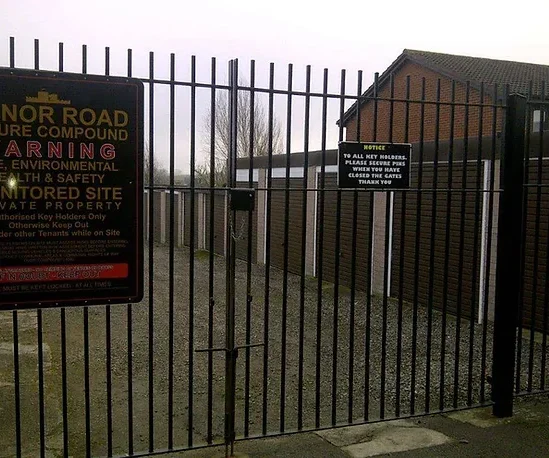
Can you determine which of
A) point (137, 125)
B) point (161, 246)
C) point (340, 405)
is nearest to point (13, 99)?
point (137, 125)

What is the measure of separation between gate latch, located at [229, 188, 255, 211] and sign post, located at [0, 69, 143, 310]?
634 millimetres

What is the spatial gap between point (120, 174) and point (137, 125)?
1.11ft

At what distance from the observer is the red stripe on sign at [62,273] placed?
11.6 ft

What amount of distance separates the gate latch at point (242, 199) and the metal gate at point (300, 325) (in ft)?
0.04

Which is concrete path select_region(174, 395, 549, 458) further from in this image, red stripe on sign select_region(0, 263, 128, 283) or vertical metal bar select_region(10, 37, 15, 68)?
vertical metal bar select_region(10, 37, 15, 68)

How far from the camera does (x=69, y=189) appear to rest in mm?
3604

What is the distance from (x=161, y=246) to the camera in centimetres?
2819

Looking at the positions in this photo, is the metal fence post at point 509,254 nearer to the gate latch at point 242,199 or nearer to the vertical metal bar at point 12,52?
the gate latch at point 242,199

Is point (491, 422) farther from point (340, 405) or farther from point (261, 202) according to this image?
point (261, 202)

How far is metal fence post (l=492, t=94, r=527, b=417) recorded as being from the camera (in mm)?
4879

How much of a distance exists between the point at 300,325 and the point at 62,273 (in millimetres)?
1717

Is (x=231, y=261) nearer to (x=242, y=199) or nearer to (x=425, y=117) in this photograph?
(x=242, y=199)

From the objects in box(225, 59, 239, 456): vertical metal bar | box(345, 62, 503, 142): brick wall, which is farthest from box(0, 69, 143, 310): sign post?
box(345, 62, 503, 142): brick wall

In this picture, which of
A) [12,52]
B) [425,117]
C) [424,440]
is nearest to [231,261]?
[12,52]
